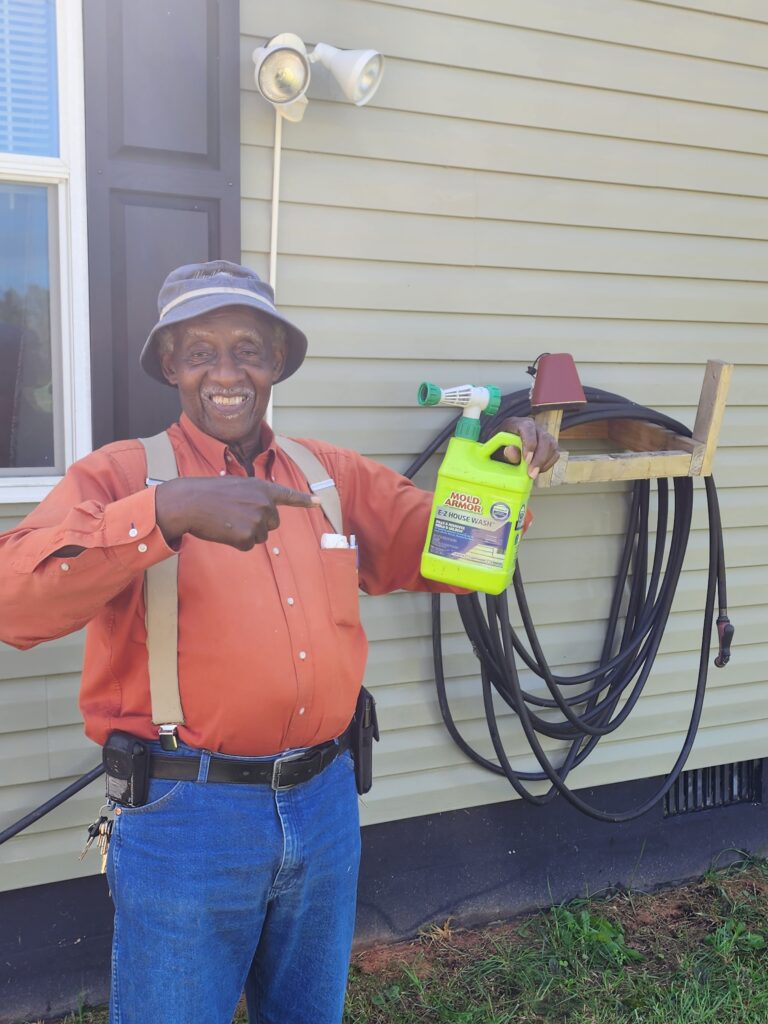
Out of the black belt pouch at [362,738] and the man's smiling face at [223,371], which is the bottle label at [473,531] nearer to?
the black belt pouch at [362,738]

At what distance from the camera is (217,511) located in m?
1.46

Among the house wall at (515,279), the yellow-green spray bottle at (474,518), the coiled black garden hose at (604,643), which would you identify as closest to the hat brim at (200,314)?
the yellow-green spray bottle at (474,518)

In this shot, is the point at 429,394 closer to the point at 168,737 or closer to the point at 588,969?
the point at 168,737

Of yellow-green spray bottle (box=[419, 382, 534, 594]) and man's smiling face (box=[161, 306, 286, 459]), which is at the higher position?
man's smiling face (box=[161, 306, 286, 459])

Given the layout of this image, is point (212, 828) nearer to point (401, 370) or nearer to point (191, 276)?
point (191, 276)

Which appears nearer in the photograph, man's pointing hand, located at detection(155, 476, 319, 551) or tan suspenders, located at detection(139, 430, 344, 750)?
man's pointing hand, located at detection(155, 476, 319, 551)

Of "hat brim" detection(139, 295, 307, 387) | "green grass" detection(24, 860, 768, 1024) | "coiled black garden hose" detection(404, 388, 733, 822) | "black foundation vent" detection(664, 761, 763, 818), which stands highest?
"hat brim" detection(139, 295, 307, 387)

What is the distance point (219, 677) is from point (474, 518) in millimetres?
668

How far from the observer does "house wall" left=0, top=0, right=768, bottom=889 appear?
2.61 meters

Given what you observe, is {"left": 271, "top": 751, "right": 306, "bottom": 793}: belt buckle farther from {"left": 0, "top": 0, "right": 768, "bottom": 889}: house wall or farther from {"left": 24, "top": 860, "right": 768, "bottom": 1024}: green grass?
{"left": 24, "top": 860, "right": 768, "bottom": 1024}: green grass

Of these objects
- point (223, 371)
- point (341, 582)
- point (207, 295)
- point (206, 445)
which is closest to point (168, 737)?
point (341, 582)

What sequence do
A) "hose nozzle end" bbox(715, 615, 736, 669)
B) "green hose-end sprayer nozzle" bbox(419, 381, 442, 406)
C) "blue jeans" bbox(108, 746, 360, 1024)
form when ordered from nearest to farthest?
"blue jeans" bbox(108, 746, 360, 1024) → "green hose-end sprayer nozzle" bbox(419, 381, 442, 406) → "hose nozzle end" bbox(715, 615, 736, 669)

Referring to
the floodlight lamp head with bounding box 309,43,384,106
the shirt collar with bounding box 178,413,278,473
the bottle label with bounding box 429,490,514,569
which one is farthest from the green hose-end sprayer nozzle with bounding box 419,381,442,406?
the floodlight lamp head with bounding box 309,43,384,106

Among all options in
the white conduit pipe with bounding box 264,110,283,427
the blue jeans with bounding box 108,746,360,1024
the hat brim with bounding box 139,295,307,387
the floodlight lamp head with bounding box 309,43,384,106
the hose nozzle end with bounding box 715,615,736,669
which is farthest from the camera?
the hose nozzle end with bounding box 715,615,736,669
